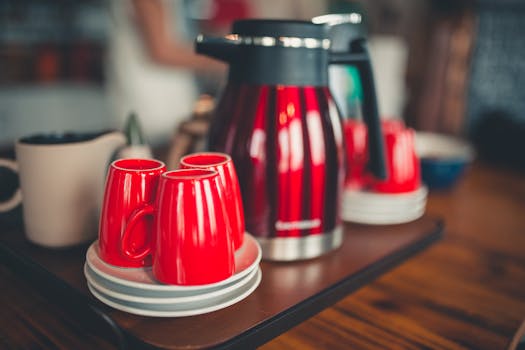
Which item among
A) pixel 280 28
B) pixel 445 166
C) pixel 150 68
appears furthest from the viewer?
pixel 150 68

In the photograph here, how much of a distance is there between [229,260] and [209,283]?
29 millimetres

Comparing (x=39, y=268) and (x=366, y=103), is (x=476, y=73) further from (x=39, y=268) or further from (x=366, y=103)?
(x=39, y=268)

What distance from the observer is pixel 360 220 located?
0.75m

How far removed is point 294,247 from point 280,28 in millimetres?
264

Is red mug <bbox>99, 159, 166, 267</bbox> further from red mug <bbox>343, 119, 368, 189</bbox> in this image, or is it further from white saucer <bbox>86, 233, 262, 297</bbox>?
red mug <bbox>343, 119, 368, 189</bbox>

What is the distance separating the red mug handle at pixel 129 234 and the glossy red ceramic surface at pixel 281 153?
0.52ft

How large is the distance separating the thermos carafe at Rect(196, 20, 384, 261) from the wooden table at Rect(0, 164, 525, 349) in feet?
0.35

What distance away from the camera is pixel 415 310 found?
59 centimetres

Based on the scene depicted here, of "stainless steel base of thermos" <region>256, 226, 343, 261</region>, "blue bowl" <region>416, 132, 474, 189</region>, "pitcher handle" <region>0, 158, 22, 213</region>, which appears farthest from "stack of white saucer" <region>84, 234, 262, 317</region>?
"blue bowl" <region>416, 132, 474, 189</region>

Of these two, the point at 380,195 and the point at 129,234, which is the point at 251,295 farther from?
the point at 380,195

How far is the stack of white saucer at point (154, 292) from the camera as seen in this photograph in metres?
0.44

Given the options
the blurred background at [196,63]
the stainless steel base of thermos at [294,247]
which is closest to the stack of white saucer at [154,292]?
the stainless steel base of thermos at [294,247]

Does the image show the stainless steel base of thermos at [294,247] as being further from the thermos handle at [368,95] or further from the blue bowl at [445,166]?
the blue bowl at [445,166]

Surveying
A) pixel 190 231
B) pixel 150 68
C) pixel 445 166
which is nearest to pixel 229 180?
pixel 190 231
